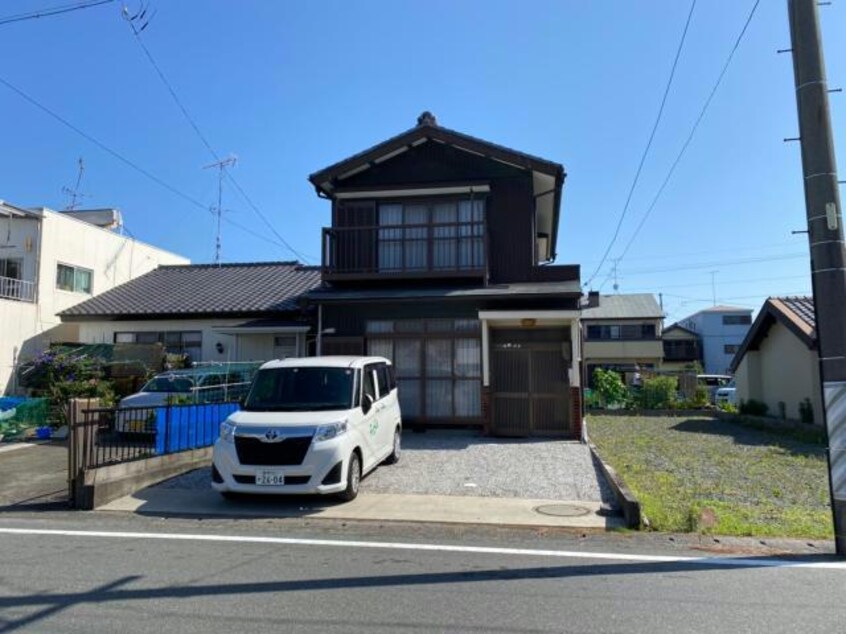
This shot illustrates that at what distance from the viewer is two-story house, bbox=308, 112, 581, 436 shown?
15.1m

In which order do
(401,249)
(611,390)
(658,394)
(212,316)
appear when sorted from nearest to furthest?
1. (401,249)
2. (212,316)
3. (658,394)
4. (611,390)

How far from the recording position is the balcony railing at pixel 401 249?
1634 centimetres

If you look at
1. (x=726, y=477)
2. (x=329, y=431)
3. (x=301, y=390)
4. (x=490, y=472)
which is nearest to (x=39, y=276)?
(x=301, y=390)

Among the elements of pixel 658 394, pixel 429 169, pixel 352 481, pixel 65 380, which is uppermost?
pixel 429 169

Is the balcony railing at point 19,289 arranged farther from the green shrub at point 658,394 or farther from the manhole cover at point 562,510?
the green shrub at point 658,394

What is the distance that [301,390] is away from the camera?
9.68 m

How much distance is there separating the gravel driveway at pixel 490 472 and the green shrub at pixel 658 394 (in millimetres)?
12968

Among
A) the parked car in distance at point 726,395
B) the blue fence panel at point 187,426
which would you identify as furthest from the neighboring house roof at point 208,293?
the parked car in distance at point 726,395

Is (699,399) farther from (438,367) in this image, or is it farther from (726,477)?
(726,477)

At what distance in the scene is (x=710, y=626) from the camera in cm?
440

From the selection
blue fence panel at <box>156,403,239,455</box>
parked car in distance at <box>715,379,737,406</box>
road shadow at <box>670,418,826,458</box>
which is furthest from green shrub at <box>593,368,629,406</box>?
blue fence panel at <box>156,403,239,455</box>

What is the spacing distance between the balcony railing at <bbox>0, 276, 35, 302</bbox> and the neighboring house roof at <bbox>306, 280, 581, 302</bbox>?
11800mm

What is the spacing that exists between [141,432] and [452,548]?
7.96m

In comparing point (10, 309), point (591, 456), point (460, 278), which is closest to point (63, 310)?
point (10, 309)
